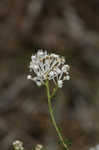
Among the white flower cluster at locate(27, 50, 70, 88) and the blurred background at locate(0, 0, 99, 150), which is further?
the blurred background at locate(0, 0, 99, 150)

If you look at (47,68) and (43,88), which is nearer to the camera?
(47,68)

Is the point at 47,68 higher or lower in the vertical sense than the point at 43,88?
higher

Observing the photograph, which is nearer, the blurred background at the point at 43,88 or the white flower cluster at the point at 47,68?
the white flower cluster at the point at 47,68

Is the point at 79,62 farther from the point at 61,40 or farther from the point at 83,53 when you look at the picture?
the point at 61,40

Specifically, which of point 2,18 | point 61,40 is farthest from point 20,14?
point 61,40
